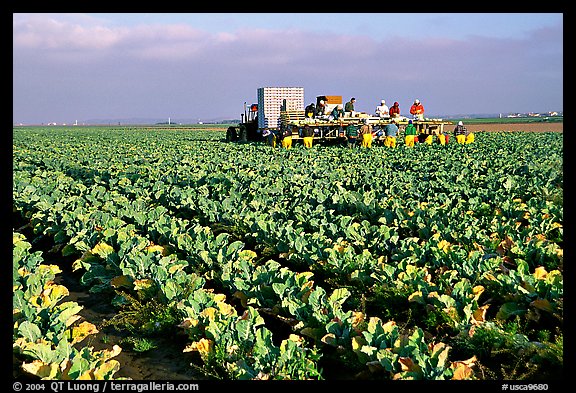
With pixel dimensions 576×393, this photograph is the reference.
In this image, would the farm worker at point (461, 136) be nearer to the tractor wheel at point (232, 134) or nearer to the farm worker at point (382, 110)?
the farm worker at point (382, 110)

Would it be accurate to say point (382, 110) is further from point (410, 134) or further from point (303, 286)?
point (303, 286)

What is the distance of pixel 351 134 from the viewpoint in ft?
70.6

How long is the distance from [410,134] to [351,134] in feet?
8.76

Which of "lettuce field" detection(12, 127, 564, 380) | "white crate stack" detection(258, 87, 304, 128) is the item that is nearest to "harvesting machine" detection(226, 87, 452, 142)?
"white crate stack" detection(258, 87, 304, 128)

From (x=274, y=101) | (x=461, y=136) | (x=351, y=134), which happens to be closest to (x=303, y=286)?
(x=351, y=134)

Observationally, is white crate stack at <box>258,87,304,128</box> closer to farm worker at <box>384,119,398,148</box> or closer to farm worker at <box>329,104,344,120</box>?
farm worker at <box>329,104,344,120</box>

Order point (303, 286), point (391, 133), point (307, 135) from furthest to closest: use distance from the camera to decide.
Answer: point (307, 135)
point (391, 133)
point (303, 286)

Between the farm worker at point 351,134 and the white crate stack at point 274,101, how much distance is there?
144 inches

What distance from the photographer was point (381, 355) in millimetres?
3529

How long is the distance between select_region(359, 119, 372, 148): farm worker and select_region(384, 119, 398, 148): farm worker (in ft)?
2.34
